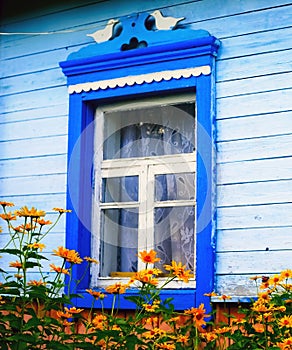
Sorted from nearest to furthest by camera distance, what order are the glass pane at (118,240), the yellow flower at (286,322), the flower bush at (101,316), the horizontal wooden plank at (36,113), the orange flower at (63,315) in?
the flower bush at (101,316)
the orange flower at (63,315)
the yellow flower at (286,322)
the glass pane at (118,240)
the horizontal wooden plank at (36,113)

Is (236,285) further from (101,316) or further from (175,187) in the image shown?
(101,316)

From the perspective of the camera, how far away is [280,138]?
4.26 meters

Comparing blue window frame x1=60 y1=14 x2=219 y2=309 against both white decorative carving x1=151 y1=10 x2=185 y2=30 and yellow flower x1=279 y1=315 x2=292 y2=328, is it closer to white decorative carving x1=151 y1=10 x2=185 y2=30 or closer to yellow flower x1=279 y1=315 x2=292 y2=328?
white decorative carving x1=151 y1=10 x2=185 y2=30

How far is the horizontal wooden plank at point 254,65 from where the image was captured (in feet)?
14.2

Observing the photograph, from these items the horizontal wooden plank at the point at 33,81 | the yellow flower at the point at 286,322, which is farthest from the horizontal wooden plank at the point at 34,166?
the yellow flower at the point at 286,322

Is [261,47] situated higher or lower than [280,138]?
higher

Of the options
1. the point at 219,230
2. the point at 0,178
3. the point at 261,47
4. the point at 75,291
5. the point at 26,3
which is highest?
the point at 26,3

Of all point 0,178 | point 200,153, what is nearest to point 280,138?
point 200,153

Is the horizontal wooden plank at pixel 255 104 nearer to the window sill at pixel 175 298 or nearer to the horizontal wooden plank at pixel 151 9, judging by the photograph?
the horizontal wooden plank at pixel 151 9

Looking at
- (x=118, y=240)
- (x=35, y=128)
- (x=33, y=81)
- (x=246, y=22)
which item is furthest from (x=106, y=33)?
(x=118, y=240)

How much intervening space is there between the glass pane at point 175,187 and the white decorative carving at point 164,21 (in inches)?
33.6

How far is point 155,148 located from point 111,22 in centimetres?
82

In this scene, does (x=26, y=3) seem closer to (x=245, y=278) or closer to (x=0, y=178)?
(x=0, y=178)

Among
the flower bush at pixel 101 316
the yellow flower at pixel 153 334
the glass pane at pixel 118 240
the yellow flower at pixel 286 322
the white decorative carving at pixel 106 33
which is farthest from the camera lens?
the white decorative carving at pixel 106 33
